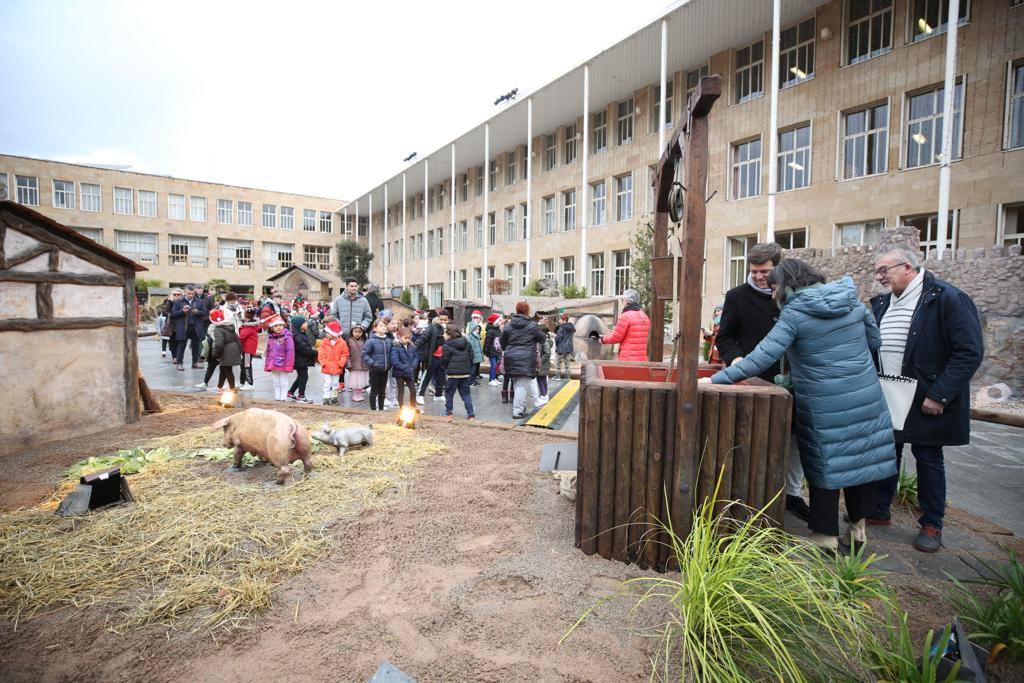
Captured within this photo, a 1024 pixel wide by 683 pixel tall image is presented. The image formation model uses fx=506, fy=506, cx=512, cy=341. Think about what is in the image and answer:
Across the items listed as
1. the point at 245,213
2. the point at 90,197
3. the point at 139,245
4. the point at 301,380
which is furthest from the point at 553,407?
the point at 90,197

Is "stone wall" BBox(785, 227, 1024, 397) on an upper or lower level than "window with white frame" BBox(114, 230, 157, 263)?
lower

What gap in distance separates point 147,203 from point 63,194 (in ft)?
19.5

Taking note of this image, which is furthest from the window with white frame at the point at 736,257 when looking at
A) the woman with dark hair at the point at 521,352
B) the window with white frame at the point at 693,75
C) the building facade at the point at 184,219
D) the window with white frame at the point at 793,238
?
the building facade at the point at 184,219

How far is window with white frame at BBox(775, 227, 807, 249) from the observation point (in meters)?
17.7

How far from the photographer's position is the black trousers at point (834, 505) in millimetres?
3178

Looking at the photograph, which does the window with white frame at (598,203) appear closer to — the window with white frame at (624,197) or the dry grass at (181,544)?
the window with white frame at (624,197)

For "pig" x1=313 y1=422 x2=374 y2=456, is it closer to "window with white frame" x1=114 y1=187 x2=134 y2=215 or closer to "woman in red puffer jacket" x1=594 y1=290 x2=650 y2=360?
"woman in red puffer jacket" x1=594 y1=290 x2=650 y2=360

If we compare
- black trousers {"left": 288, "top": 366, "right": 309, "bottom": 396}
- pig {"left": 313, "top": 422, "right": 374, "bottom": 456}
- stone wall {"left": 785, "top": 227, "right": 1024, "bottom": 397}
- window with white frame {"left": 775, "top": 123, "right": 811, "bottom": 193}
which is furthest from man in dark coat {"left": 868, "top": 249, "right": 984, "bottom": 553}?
window with white frame {"left": 775, "top": 123, "right": 811, "bottom": 193}

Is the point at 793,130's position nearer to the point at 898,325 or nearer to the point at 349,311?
the point at 349,311

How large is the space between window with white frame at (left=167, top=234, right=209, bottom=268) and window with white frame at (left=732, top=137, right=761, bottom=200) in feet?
156

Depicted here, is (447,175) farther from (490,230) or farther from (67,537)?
(67,537)

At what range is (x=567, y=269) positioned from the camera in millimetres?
27922

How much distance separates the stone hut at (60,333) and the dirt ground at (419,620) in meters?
2.14

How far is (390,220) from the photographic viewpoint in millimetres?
50656
